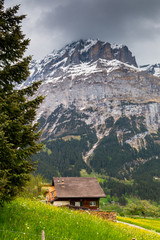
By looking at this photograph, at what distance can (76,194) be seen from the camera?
45594mm

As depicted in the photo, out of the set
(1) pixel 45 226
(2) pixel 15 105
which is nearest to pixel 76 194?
(1) pixel 45 226

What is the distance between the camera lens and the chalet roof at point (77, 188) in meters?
45.2

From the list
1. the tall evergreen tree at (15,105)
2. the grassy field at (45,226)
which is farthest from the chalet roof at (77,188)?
the tall evergreen tree at (15,105)

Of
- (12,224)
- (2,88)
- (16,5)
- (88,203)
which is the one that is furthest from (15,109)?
(88,203)

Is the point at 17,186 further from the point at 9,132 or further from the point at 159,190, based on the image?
the point at 159,190

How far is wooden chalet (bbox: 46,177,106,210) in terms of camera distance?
45.1 m

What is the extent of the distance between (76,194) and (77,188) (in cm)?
222

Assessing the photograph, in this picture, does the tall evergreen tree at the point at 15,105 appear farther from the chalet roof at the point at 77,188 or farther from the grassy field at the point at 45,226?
the chalet roof at the point at 77,188

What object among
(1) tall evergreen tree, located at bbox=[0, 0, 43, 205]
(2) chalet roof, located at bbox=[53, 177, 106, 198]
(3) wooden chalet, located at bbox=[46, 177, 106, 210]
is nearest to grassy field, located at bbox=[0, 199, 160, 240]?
(1) tall evergreen tree, located at bbox=[0, 0, 43, 205]

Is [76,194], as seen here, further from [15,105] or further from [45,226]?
[15,105]

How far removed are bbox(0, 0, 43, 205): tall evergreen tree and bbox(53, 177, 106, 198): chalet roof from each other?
1411 inches

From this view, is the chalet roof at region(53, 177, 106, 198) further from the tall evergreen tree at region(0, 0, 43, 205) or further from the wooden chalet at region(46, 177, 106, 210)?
the tall evergreen tree at region(0, 0, 43, 205)

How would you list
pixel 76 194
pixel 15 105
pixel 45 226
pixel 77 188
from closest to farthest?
pixel 45 226
pixel 15 105
pixel 76 194
pixel 77 188

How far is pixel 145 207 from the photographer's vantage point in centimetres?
7731
